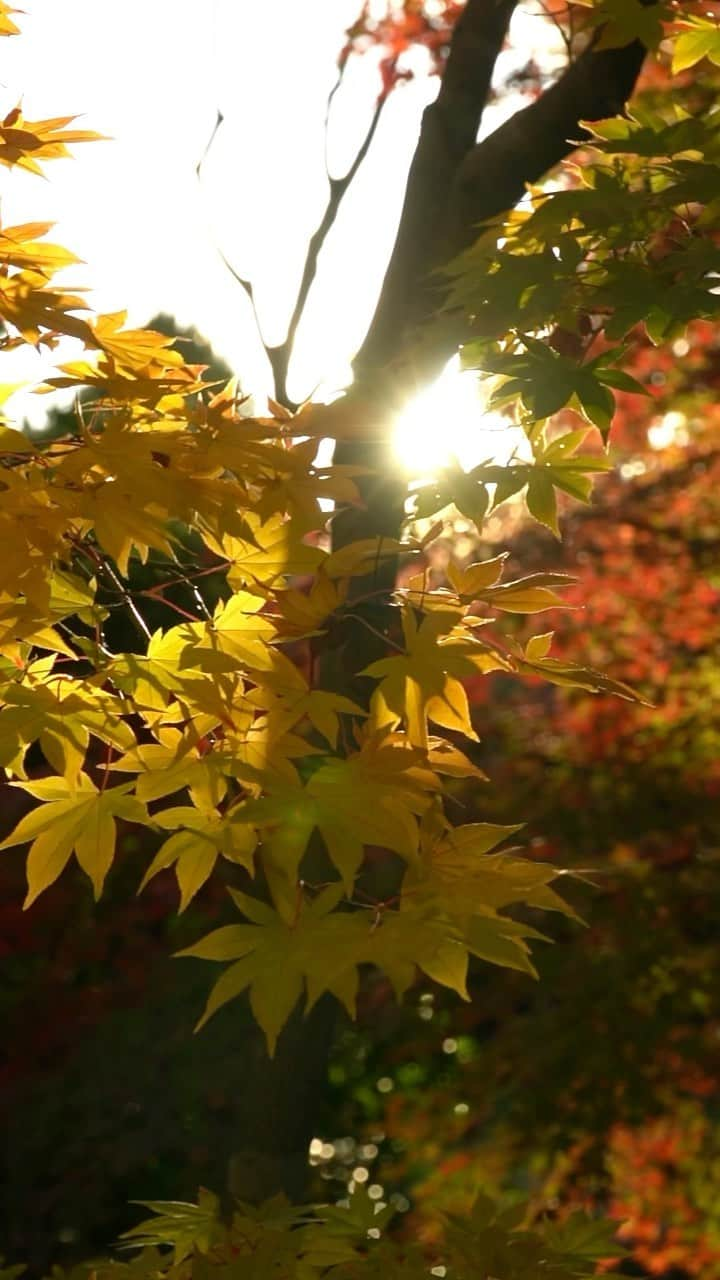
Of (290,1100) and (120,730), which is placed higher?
(120,730)

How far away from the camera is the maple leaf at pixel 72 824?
5.65ft

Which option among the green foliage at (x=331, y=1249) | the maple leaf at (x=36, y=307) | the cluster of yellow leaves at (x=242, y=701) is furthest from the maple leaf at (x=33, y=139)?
the green foliage at (x=331, y=1249)

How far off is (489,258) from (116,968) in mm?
5502

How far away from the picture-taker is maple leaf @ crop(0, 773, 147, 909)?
5.65 feet

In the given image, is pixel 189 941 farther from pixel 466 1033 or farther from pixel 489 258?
pixel 489 258

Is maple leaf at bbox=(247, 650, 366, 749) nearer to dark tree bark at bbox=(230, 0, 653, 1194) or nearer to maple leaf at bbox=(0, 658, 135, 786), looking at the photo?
maple leaf at bbox=(0, 658, 135, 786)

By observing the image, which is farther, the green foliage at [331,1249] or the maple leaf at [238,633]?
the green foliage at [331,1249]

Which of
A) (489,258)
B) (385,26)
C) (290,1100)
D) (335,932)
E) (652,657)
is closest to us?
(335,932)

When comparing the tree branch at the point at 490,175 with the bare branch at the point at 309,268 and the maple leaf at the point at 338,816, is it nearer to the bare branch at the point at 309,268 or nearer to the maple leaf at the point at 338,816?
the bare branch at the point at 309,268

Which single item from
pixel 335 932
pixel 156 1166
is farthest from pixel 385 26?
pixel 156 1166

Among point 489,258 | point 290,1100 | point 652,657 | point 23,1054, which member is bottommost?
point 23,1054

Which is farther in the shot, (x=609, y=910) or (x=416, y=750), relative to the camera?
(x=609, y=910)

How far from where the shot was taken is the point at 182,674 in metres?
1.75

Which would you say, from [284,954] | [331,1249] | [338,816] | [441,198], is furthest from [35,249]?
[331,1249]
